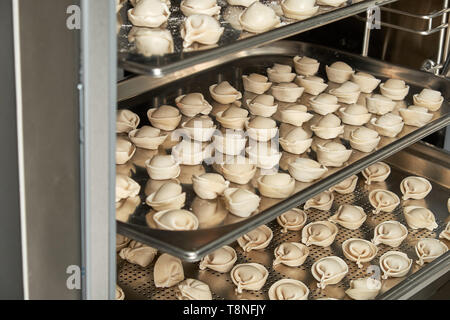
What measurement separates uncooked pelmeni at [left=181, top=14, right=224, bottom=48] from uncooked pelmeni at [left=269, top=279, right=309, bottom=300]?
0.73 meters

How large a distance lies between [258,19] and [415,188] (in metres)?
1.05

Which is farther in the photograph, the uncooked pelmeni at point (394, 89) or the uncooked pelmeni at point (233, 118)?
the uncooked pelmeni at point (394, 89)

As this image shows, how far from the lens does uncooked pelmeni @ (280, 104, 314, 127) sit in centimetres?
234

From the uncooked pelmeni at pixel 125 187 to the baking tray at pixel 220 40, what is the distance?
36 cm

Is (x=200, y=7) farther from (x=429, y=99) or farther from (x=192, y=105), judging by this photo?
(x=429, y=99)

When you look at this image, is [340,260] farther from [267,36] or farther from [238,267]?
[267,36]

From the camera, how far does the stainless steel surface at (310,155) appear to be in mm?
1726

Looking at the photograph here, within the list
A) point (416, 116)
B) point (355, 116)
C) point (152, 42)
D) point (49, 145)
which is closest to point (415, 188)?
point (416, 116)

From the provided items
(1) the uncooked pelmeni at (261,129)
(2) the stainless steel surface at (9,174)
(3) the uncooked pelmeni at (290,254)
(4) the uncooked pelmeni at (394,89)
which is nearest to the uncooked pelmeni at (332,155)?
(1) the uncooked pelmeni at (261,129)

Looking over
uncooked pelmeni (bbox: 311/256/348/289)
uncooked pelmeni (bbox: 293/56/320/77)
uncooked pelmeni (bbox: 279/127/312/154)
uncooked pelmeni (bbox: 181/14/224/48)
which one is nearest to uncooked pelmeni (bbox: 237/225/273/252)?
uncooked pelmeni (bbox: 311/256/348/289)

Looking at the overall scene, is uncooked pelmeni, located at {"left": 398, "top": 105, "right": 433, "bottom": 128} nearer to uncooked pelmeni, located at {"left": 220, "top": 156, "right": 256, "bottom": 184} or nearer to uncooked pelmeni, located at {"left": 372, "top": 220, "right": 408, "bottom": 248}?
uncooked pelmeni, located at {"left": 372, "top": 220, "right": 408, "bottom": 248}

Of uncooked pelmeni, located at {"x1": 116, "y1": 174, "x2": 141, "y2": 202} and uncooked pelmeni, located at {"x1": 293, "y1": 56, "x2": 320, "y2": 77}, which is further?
uncooked pelmeni, located at {"x1": 293, "y1": 56, "x2": 320, "y2": 77}

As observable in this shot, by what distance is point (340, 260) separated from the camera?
225 centimetres

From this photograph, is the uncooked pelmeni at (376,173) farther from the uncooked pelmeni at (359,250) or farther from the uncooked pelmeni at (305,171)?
the uncooked pelmeni at (305,171)
